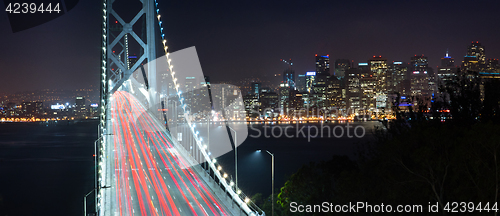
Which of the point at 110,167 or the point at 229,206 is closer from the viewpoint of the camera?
the point at 229,206

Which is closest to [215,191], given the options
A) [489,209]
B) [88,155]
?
[489,209]

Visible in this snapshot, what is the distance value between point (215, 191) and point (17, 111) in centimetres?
13234

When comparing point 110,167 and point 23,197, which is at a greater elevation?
point 110,167

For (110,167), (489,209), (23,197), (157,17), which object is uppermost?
(157,17)

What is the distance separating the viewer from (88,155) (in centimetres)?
4394

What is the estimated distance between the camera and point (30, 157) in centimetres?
4428

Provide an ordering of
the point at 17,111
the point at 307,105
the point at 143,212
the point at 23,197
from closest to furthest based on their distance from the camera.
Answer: the point at 143,212
the point at 23,197
the point at 307,105
the point at 17,111

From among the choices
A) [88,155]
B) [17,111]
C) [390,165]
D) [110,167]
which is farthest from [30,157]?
[17,111]

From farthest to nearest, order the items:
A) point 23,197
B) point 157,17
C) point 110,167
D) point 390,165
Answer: point 157,17 → point 23,197 → point 110,167 → point 390,165

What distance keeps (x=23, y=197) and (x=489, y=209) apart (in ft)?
84.1

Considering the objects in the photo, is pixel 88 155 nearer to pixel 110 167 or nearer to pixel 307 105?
pixel 110 167

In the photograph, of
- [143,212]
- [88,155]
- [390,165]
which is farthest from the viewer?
[88,155]

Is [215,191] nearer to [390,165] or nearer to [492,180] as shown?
[390,165]

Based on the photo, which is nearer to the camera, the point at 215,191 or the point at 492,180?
the point at 492,180
